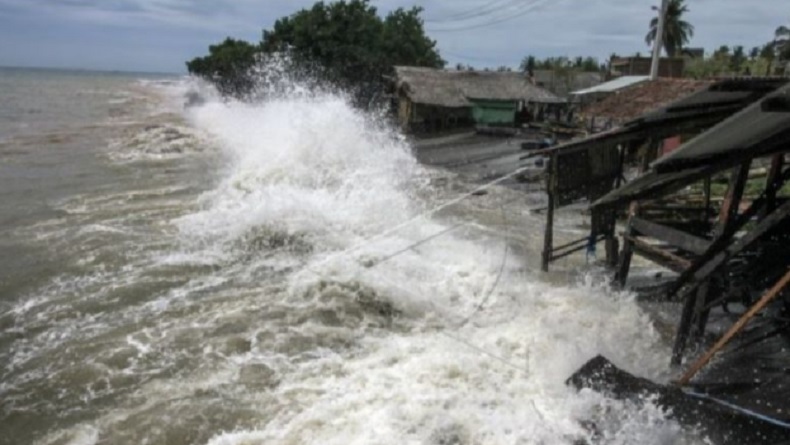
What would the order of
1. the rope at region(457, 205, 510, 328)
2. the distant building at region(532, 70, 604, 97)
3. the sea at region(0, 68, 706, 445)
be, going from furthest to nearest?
1. the distant building at region(532, 70, 604, 97)
2. the rope at region(457, 205, 510, 328)
3. the sea at region(0, 68, 706, 445)

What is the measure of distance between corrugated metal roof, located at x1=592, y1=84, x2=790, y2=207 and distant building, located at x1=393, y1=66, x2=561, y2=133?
28.6m

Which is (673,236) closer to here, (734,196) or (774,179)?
(774,179)

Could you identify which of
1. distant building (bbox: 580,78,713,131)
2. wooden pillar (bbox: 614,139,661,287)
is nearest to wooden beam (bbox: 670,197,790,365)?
wooden pillar (bbox: 614,139,661,287)

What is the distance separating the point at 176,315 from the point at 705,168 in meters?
8.36

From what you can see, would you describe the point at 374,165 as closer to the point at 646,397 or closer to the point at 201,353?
the point at 201,353

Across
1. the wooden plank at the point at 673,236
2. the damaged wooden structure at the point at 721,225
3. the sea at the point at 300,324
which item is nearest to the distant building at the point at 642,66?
the sea at the point at 300,324

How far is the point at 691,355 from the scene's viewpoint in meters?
7.16

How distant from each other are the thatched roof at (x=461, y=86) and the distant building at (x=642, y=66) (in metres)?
7.32

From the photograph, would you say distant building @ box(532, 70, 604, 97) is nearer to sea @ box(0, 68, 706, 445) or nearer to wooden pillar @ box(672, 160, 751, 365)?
sea @ box(0, 68, 706, 445)

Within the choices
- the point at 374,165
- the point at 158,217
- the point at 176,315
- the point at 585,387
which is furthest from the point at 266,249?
the point at 374,165

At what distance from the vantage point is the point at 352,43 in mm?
41344

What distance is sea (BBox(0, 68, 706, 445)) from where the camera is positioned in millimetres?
6484

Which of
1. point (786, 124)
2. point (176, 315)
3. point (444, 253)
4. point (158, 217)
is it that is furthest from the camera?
point (158, 217)

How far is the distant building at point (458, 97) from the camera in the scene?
1342 inches
